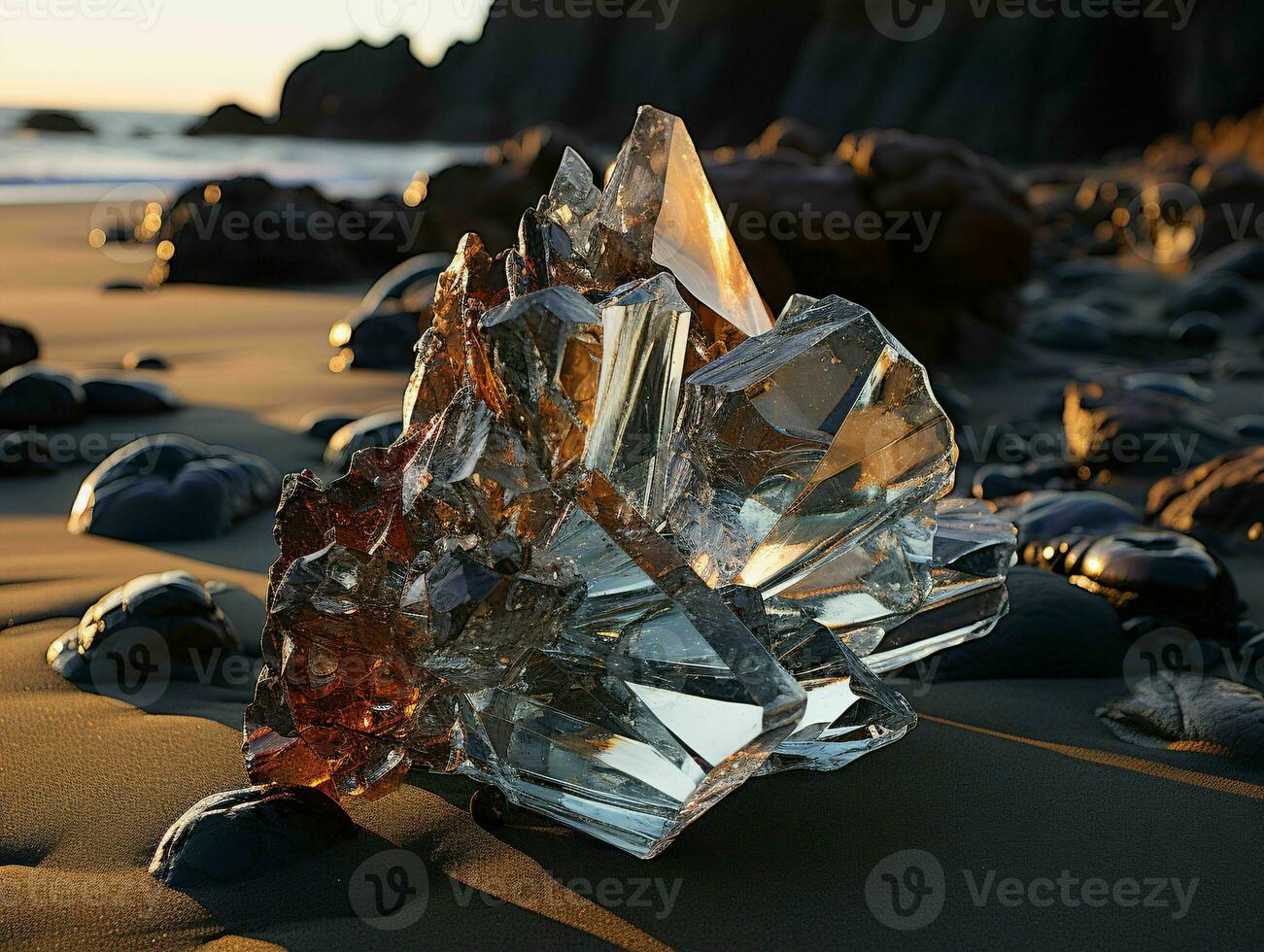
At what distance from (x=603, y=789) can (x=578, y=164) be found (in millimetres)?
1106

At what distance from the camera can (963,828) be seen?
5.82 feet

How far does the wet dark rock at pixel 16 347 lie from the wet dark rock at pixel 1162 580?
4919 mm

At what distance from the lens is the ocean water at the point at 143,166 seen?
17188 millimetres

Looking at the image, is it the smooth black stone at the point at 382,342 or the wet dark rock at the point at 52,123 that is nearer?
the smooth black stone at the point at 382,342

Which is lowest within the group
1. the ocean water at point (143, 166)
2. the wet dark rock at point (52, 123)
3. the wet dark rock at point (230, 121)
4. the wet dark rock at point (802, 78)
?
the ocean water at point (143, 166)

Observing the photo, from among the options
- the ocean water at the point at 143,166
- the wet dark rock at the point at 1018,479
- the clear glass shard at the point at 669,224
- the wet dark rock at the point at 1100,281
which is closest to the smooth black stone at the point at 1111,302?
the wet dark rock at the point at 1100,281

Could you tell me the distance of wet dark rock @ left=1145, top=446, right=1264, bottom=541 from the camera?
357 cm

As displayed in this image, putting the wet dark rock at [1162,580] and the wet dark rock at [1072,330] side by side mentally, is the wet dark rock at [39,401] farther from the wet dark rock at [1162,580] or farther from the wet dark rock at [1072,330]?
the wet dark rock at [1072,330]

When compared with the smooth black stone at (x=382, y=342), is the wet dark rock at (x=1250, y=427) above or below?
below

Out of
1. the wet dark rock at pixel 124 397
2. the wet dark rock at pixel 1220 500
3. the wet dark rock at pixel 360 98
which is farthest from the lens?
the wet dark rock at pixel 360 98

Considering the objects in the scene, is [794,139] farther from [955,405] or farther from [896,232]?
[955,405]

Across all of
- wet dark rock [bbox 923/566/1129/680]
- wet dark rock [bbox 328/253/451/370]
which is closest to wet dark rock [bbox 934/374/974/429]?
wet dark rock [bbox 328/253/451/370]

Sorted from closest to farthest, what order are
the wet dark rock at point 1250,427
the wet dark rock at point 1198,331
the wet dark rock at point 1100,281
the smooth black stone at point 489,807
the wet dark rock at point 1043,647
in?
the smooth black stone at point 489,807, the wet dark rock at point 1043,647, the wet dark rock at point 1250,427, the wet dark rock at point 1198,331, the wet dark rock at point 1100,281

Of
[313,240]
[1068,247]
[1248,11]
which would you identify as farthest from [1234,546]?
[1248,11]
